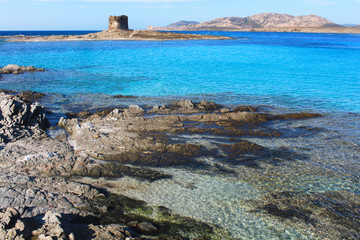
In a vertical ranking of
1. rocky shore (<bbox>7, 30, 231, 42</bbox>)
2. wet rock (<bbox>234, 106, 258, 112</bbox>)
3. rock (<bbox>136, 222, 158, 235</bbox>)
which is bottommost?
rock (<bbox>136, 222, 158, 235</bbox>)

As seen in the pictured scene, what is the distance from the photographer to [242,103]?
1719 cm

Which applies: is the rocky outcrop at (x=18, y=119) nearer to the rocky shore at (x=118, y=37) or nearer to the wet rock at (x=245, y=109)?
the wet rock at (x=245, y=109)

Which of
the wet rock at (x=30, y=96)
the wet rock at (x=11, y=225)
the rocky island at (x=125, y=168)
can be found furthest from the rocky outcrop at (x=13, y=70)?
the wet rock at (x=11, y=225)

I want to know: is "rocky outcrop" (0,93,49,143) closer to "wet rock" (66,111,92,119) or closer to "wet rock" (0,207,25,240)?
"wet rock" (66,111,92,119)

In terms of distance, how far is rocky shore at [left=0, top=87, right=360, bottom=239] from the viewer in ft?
20.9

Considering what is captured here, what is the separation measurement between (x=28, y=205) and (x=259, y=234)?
504cm

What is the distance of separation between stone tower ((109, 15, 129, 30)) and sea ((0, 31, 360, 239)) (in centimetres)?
5319

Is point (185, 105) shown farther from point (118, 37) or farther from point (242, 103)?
point (118, 37)

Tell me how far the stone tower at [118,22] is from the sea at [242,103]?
5319cm

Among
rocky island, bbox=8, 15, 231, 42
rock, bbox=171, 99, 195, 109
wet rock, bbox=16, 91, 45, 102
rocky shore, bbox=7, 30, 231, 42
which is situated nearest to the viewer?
rock, bbox=171, 99, 195, 109

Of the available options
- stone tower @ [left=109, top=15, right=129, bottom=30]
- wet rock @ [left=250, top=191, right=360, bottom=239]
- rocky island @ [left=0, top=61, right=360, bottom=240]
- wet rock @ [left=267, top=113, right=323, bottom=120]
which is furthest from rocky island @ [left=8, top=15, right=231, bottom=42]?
wet rock @ [left=250, top=191, right=360, bottom=239]

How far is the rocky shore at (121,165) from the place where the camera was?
6.37 metres

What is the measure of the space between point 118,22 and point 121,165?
84.7 meters

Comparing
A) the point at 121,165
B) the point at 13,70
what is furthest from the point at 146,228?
the point at 13,70
